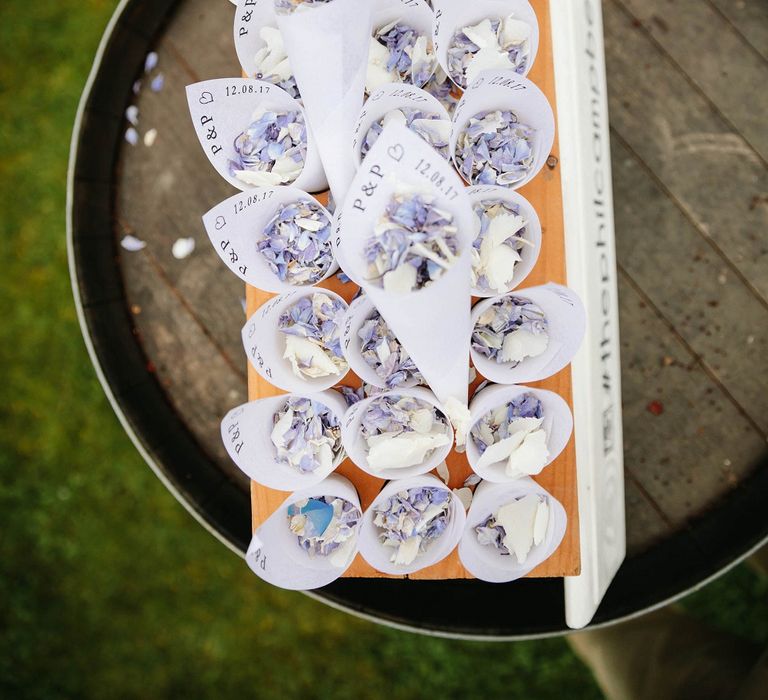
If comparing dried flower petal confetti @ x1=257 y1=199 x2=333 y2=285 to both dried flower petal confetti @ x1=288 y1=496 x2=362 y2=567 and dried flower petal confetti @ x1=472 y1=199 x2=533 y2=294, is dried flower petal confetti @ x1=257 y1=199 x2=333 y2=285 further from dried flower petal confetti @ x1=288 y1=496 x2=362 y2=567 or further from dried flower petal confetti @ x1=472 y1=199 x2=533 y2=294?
dried flower petal confetti @ x1=288 y1=496 x2=362 y2=567

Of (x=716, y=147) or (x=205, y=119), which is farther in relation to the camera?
(x=716, y=147)

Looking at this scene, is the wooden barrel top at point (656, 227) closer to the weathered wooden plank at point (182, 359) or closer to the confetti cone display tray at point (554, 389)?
the weathered wooden plank at point (182, 359)

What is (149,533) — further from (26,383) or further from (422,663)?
(422,663)

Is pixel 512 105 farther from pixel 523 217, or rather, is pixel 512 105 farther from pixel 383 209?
pixel 383 209

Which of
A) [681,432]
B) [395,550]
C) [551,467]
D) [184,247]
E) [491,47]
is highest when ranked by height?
[491,47]

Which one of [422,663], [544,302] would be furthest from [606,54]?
[422,663]

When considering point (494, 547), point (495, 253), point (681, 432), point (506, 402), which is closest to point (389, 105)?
point (495, 253)

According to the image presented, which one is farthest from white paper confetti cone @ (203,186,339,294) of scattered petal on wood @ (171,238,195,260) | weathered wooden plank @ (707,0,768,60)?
weathered wooden plank @ (707,0,768,60)
